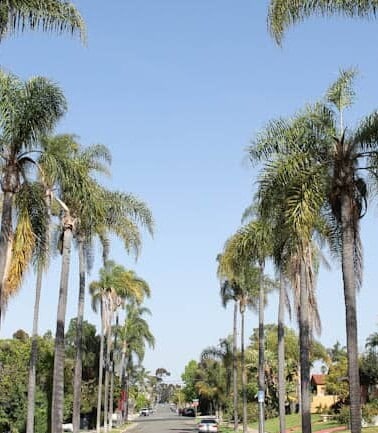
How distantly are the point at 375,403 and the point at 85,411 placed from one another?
82.5ft

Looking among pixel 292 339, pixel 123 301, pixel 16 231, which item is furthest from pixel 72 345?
pixel 16 231

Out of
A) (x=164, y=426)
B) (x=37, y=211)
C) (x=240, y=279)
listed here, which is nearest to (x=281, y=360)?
(x=240, y=279)

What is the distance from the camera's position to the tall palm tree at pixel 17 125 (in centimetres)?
1759

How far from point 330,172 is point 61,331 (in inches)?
500

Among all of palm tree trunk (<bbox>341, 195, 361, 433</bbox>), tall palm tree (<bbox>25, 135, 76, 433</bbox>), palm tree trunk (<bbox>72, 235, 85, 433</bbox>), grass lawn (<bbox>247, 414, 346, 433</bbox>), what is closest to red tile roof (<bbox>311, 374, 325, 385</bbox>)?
grass lawn (<bbox>247, 414, 346, 433</bbox>)

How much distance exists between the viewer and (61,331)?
2636 cm

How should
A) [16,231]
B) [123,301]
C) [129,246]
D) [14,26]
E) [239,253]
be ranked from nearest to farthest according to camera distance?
[14,26], [16,231], [129,246], [239,253], [123,301]

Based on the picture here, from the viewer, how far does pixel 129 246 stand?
30.9 meters

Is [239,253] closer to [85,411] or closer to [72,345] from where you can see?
[85,411]

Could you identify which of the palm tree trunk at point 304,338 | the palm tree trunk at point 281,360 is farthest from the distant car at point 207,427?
the palm tree trunk at point 304,338

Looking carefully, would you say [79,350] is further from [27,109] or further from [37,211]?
[27,109]

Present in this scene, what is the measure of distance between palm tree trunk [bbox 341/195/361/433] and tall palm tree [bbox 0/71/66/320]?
7.86m

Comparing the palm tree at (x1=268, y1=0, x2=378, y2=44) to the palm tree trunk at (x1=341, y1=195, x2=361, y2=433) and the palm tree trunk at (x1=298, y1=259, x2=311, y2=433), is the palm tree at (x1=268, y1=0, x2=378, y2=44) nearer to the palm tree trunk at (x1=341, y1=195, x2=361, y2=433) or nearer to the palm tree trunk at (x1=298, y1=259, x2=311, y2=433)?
the palm tree trunk at (x1=341, y1=195, x2=361, y2=433)

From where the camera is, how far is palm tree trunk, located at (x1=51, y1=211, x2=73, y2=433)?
A: 25.9m
